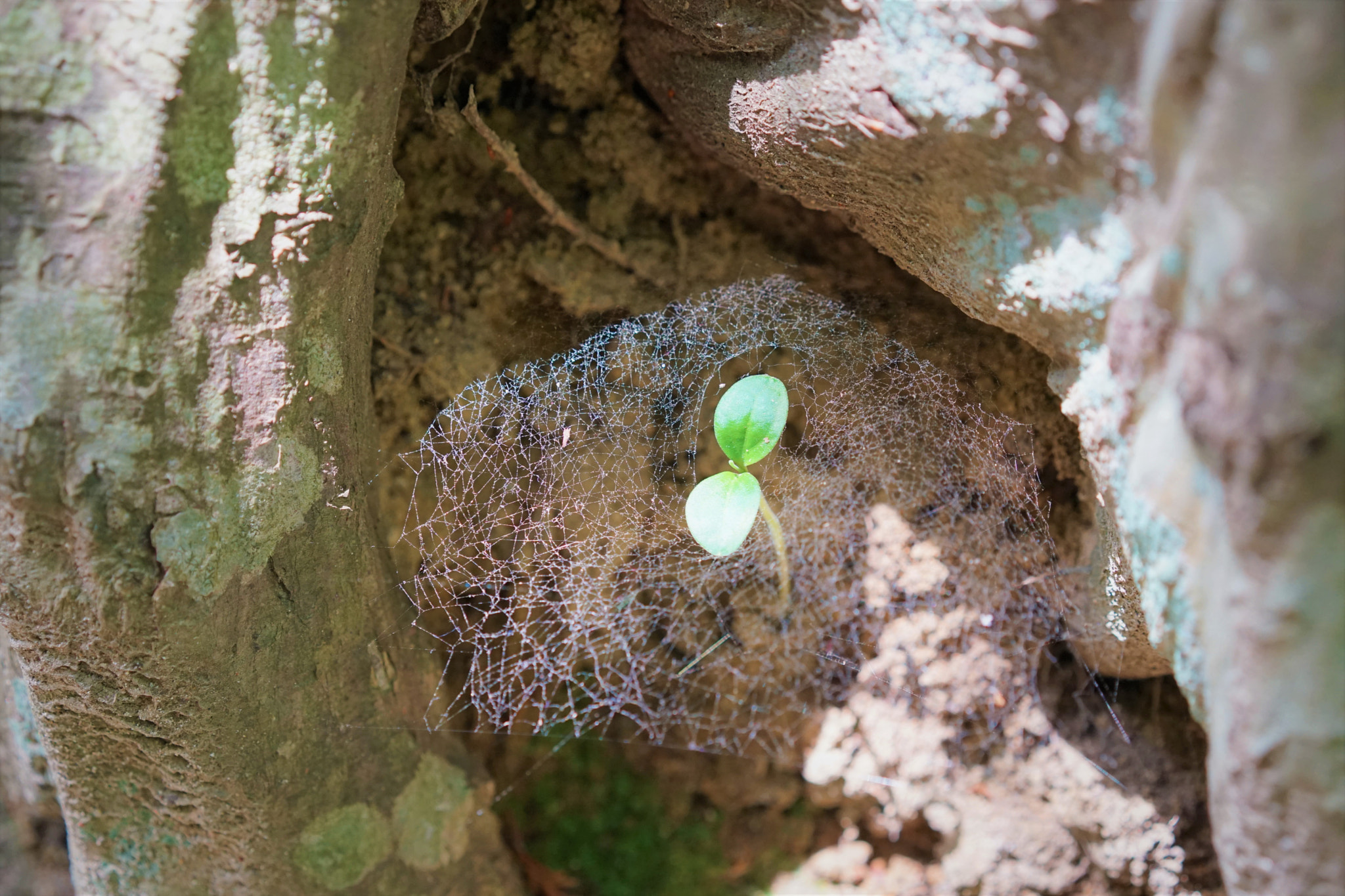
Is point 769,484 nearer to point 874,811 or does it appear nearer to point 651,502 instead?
point 651,502

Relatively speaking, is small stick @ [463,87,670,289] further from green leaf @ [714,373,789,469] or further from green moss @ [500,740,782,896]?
→ green moss @ [500,740,782,896]

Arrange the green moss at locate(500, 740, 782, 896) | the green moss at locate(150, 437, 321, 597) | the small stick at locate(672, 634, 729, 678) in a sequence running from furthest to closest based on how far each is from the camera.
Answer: the green moss at locate(500, 740, 782, 896) → the small stick at locate(672, 634, 729, 678) → the green moss at locate(150, 437, 321, 597)

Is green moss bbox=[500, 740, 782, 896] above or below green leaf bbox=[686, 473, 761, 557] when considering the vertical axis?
below

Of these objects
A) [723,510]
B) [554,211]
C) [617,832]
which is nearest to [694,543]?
[723,510]

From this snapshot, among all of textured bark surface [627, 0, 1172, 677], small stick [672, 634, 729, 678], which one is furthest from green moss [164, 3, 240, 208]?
small stick [672, 634, 729, 678]

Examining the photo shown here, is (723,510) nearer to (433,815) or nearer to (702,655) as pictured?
(702,655)

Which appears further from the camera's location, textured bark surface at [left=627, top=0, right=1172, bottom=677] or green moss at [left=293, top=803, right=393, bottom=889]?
green moss at [left=293, top=803, right=393, bottom=889]
